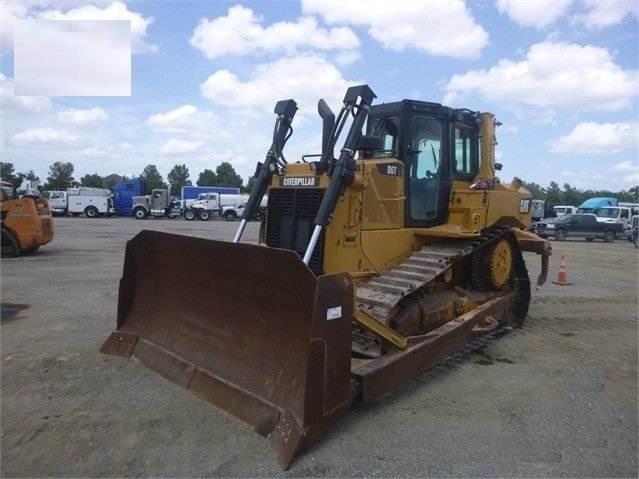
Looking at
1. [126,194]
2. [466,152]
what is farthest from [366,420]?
[126,194]

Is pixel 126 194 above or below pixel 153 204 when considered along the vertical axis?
above

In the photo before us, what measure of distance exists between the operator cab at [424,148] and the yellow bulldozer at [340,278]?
2 centimetres

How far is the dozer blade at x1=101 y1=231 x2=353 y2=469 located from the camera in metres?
3.36

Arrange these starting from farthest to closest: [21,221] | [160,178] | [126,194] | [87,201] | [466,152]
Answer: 1. [160,178]
2. [126,194]
3. [87,201]
4. [21,221]
5. [466,152]

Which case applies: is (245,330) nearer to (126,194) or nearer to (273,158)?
(273,158)

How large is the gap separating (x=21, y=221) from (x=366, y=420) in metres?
12.6

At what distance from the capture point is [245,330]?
4082 millimetres

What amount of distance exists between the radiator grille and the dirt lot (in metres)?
1.74

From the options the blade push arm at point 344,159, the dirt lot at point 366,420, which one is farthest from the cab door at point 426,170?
the dirt lot at point 366,420

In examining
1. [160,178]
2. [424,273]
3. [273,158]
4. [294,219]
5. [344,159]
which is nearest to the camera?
[344,159]

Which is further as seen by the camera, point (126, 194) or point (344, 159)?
point (126, 194)

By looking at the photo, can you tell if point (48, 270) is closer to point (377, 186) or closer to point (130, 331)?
point (130, 331)

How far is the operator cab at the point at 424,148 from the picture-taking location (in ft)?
18.2

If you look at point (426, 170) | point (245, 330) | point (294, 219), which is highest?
point (426, 170)
